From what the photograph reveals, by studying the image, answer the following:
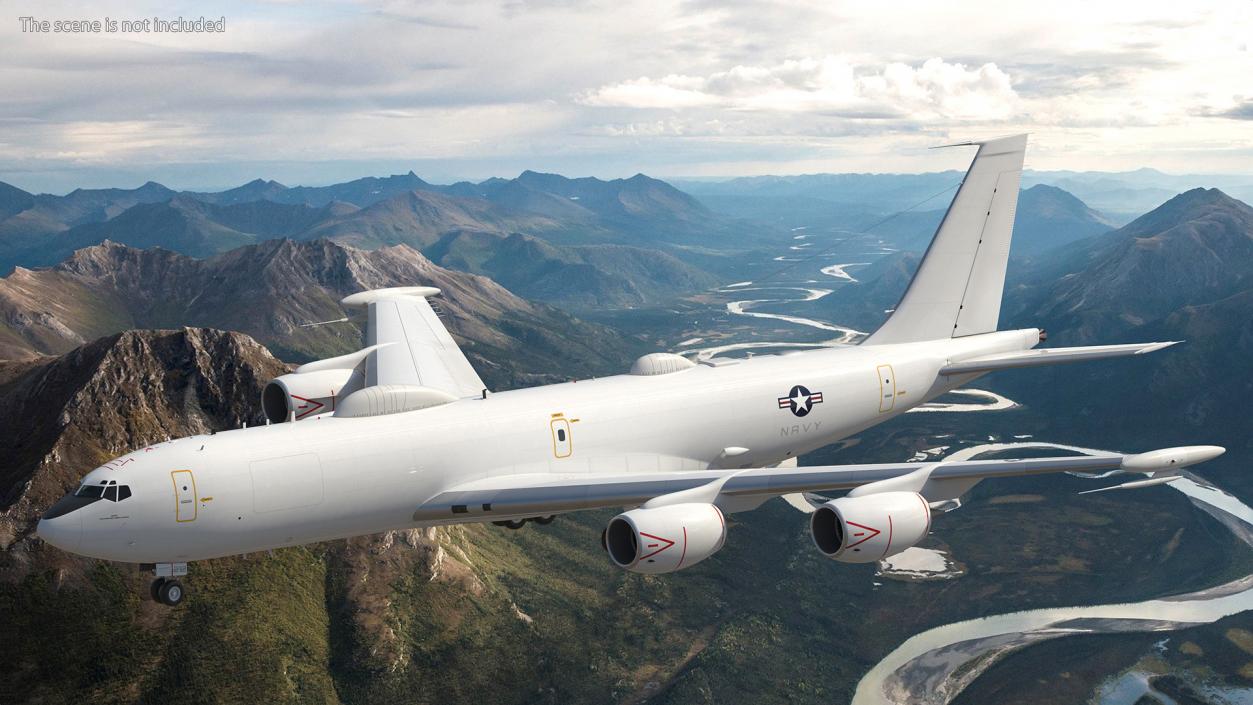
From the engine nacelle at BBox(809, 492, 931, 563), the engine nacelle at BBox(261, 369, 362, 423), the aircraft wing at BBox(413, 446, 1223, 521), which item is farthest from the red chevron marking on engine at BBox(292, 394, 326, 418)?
the engine nacelle at BBox(809, 492, 931, 563)

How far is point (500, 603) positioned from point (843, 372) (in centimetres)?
9504

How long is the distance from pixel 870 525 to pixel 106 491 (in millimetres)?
29906

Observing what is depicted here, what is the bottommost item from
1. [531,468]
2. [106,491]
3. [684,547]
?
[684,547]

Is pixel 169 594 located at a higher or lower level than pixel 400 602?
higher

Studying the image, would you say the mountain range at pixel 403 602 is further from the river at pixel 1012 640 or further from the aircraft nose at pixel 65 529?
the aircraft nose at pixel 65 529

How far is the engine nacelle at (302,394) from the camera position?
43.5m

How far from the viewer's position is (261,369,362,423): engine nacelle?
43.5 metres

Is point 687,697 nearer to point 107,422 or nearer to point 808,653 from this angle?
point 808,653

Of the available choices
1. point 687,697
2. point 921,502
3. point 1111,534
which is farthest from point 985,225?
point 1111,534

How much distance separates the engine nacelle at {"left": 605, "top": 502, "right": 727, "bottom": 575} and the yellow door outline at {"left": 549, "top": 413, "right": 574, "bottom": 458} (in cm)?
651

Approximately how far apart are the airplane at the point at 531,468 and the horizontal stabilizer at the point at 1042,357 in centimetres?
22

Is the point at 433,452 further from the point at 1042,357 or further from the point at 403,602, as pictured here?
the point at 403,602

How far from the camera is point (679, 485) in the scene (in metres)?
34.0

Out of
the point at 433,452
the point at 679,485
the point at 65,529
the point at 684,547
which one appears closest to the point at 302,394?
the point at 433,452
